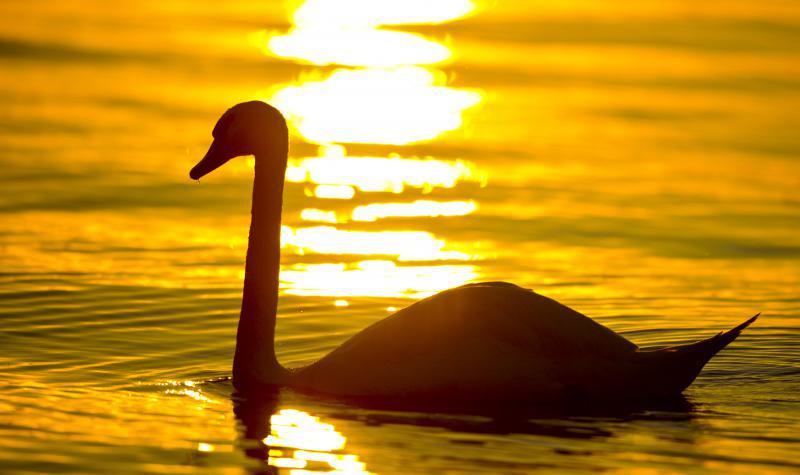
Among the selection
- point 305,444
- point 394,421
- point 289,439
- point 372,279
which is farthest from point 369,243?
point 305,444

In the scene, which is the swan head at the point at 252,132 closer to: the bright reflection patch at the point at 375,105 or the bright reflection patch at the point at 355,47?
the bright reflection patch at the point at 375,105

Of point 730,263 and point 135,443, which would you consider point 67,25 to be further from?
point 135,443

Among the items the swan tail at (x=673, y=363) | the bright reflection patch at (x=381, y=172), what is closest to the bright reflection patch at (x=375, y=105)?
the bright reflection patch at (x=381, y=172)

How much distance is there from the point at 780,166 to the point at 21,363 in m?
12.7

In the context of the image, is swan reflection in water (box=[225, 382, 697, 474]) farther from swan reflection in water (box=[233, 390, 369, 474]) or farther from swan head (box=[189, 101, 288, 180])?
swan head (box=[189, 101, 288, 180])

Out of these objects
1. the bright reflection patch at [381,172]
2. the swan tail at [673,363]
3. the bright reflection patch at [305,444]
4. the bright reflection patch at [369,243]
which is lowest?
the bright reflection patch at [305,444]

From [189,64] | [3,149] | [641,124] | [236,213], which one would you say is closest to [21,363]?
[236,213]

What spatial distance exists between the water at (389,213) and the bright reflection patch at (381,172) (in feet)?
0.26

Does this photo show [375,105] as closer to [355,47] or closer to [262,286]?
[355,47]

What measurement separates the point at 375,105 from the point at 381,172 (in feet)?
18.5

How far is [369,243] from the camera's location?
803 inches

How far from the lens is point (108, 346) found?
15945mm

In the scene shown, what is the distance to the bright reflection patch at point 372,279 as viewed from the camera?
18312 mm

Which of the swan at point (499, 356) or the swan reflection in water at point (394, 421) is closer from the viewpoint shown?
the swan reflection in water at point (394, 421)
